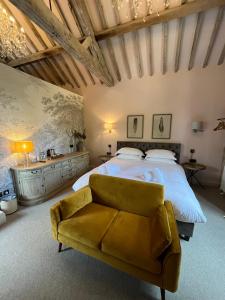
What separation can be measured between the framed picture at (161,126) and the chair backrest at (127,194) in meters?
2.74

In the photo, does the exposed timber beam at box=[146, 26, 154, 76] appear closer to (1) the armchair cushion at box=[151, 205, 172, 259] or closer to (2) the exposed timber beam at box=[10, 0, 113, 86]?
(2) the exposed timber beam at box=[10, 0, 113, 86]

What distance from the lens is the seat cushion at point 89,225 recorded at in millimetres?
1510

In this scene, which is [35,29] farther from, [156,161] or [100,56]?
[156,161]

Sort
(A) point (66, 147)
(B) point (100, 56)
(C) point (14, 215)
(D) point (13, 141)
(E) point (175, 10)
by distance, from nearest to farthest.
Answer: (E) point (175, 10)
(C) point (14, 215)
(D) point (13, 141)
(B) point (100, 56)
(A) point (66, 147)

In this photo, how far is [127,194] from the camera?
1.93 meters

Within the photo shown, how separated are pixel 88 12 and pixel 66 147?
3.26 m

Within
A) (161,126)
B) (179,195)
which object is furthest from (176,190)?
(161,126)

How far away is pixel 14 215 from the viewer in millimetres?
2631

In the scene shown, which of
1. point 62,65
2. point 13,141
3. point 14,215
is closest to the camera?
point 14,215

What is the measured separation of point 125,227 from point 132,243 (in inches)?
8.5

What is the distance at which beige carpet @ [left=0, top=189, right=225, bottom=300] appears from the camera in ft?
4.62

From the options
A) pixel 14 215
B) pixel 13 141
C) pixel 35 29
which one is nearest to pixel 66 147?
pixel 13 141

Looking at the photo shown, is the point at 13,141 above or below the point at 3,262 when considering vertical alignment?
above

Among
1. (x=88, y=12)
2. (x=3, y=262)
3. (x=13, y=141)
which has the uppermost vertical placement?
(x=88, y=12)
